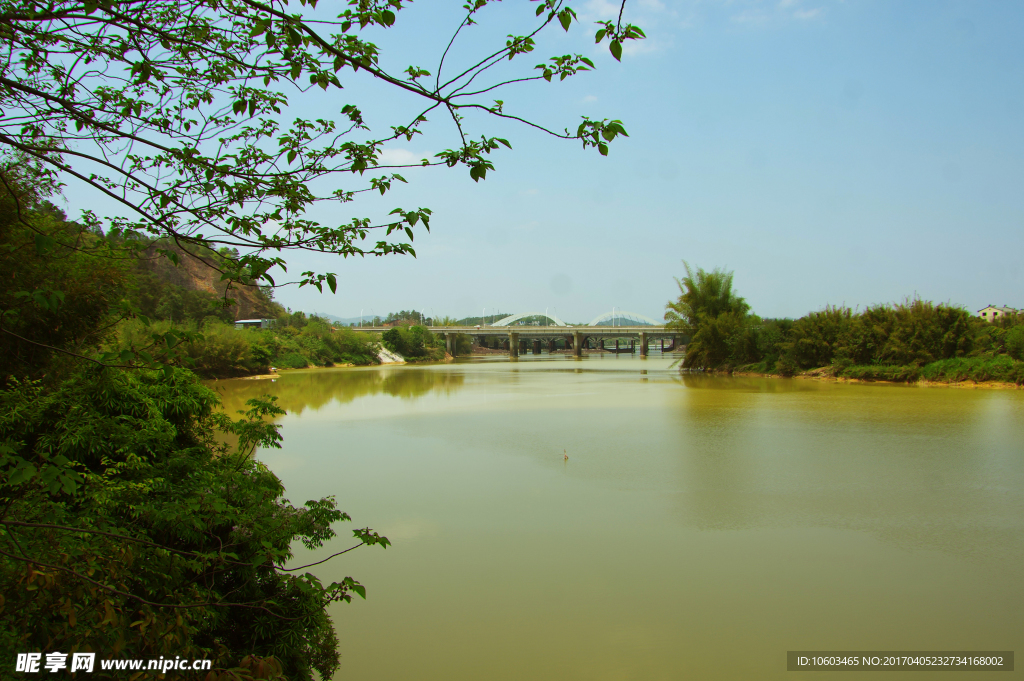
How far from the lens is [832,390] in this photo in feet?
63.7

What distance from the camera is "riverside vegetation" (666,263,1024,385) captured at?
19.8 meters

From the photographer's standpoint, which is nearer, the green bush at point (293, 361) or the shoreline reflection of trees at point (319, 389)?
the shoreline reflection of trees at point (319, 389)

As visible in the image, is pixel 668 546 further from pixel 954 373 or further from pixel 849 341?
pixel 849 341

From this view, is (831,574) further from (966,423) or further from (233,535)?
(966,423)

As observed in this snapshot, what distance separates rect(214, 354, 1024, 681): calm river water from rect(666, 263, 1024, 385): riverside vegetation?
9599 mm

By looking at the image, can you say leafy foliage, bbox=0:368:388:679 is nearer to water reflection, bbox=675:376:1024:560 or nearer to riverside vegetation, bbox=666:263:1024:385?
water reflection, bbox=675:376:1024:560

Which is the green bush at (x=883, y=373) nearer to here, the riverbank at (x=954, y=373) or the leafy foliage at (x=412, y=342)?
the riverbank at (x=954, y=373)

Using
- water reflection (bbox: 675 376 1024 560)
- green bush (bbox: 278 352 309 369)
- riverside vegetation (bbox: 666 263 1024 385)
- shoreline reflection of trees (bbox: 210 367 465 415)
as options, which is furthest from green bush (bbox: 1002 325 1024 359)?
green bush (bbox: 278 352 309 369)

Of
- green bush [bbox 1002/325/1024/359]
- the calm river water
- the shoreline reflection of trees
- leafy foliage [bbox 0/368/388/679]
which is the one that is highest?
green bush [bbox 1002/325/1024/359]

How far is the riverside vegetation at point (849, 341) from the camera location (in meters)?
19.8

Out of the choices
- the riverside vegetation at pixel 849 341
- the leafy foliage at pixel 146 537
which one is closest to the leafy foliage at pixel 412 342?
the riverside vegetation at pixel 849 341

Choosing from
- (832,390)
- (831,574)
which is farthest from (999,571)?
(832,390)

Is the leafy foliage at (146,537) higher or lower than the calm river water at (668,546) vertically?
higher

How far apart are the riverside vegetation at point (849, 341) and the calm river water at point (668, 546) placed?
9599mm
